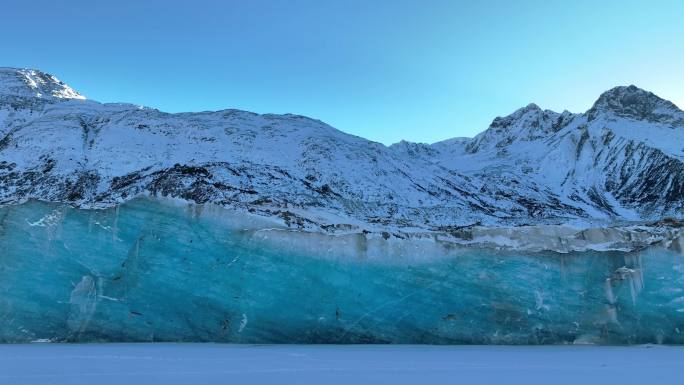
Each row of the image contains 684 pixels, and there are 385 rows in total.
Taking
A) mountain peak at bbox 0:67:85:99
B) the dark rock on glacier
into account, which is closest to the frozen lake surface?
the dark rock on glacier

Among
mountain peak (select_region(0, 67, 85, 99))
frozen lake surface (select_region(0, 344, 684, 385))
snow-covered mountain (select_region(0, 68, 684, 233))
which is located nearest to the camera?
frozen lake surface (select_region(0, 344, 684, 385))

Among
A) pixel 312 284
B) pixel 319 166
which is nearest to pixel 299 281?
pixel 312 284

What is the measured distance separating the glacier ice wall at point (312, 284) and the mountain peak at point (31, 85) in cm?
6901

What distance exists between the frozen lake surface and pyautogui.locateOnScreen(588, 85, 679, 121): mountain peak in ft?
299

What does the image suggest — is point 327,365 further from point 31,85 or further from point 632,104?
point 632,104

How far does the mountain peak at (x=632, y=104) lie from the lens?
280ft

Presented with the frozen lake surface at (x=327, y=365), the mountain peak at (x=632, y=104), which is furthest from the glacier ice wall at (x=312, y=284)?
the mountain peak at (x=632, y=104)

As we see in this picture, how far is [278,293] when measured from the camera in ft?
31.3

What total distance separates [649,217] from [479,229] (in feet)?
182

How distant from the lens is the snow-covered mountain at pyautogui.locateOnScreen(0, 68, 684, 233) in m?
37.8

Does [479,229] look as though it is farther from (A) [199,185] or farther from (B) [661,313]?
(A) [199,185]

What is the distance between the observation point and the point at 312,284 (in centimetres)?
957

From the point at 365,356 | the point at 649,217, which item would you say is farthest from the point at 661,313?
the point at 649,217

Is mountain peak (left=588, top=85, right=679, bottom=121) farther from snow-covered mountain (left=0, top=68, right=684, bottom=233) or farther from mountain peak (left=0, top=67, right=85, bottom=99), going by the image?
mountain peak (left=0, top=67, right=85, bottom=99)
